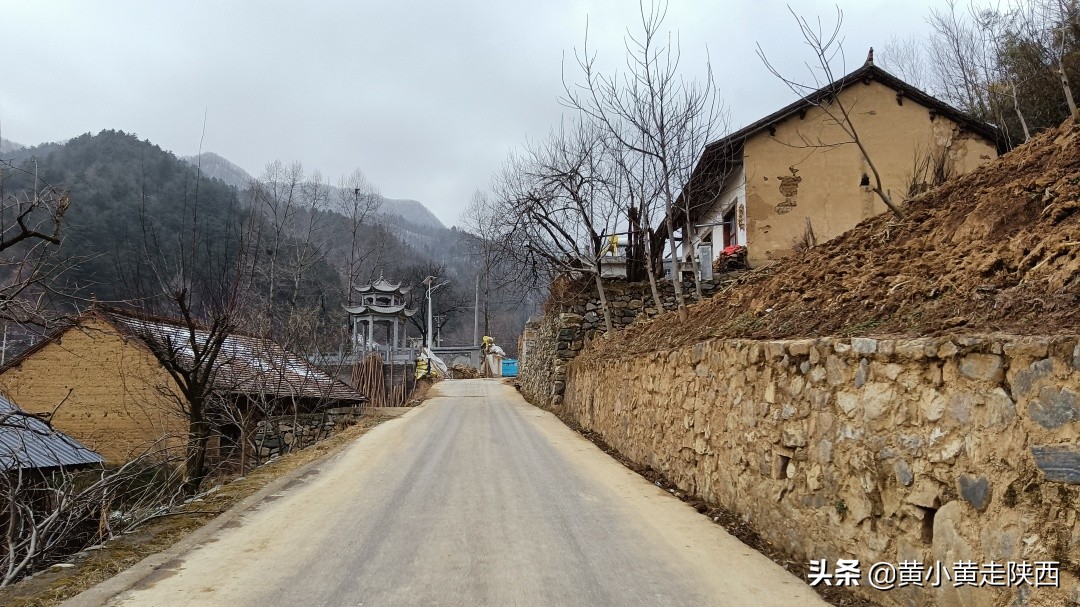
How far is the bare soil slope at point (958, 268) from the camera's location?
354 centimetres

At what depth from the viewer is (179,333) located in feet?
36.6

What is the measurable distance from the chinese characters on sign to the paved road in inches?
7.7

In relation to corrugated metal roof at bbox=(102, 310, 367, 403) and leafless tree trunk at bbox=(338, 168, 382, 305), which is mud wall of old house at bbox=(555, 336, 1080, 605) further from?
leafless tree trunk at bbox=(338, 168, 382, 305)

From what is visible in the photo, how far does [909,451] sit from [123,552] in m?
5.68

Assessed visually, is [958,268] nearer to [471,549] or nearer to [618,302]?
[471,549]

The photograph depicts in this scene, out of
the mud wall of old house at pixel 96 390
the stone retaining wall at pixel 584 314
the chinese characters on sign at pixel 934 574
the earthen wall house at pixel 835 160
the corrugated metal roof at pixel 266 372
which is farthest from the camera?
the stone retaining wall at pixel 584 314

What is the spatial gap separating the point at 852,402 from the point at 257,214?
794 centimetres

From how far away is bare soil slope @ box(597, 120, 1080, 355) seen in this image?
354 cm

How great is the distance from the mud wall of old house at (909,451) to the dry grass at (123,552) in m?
4.88

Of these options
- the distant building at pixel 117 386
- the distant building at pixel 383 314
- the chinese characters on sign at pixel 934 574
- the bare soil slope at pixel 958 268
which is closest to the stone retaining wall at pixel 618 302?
the distant building at pixel 117 386

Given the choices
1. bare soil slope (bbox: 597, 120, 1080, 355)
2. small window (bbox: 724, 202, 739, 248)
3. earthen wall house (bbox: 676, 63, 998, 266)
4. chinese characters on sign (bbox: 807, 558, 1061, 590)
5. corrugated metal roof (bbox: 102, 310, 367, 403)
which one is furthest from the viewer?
small window (bbox: 724, 202, 739, 248)

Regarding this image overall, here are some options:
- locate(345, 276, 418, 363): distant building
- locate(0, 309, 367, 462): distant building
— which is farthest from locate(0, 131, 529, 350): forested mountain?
locate(345, 276, 418, 363): distant building

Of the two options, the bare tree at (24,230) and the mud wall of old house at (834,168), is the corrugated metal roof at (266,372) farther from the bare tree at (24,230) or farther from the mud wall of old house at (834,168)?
the mud wall of old house at (834,168)

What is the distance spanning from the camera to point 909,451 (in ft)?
11.2
